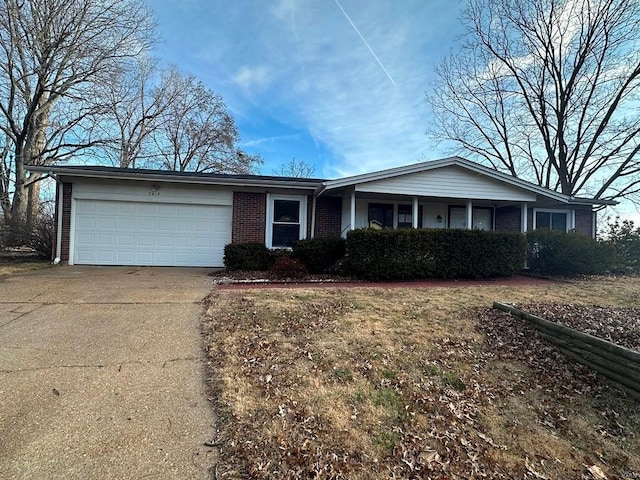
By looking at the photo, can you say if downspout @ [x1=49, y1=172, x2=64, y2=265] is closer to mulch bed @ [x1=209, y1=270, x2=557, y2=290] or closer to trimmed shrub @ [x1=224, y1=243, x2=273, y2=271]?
mulch bed @ [x1=209, y1=270, x2=557, y2=290]

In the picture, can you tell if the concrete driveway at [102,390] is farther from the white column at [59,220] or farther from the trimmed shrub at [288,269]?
the white column at [59,220]

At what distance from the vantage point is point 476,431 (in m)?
2.78

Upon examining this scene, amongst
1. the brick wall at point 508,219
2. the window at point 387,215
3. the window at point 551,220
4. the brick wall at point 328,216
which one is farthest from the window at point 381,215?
the window at point 551,220

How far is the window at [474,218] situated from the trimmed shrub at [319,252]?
5.89 meters

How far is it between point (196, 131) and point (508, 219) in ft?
72.3

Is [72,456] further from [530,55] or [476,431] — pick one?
[530,55]

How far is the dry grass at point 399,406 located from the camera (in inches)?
92.7

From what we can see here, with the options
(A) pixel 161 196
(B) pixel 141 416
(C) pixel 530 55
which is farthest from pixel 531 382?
(C) pixel 530 55

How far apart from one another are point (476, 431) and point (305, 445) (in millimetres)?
1440

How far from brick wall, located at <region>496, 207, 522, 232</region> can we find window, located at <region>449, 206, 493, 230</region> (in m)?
0.44

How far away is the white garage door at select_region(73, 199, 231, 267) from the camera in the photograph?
1070 cm

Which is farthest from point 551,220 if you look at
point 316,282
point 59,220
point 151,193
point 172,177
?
point 59,220

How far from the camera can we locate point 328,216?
39.9 feet

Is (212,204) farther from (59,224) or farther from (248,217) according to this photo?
(59,224)
